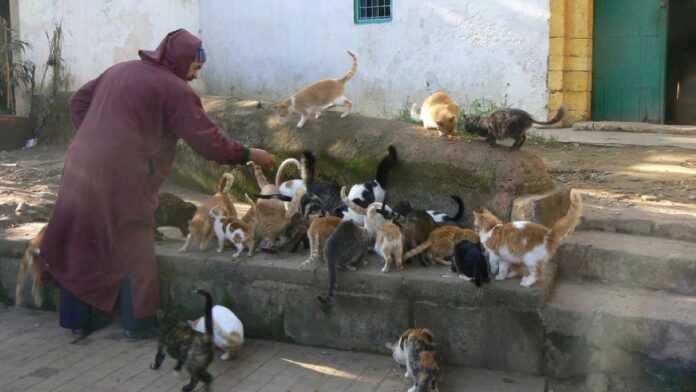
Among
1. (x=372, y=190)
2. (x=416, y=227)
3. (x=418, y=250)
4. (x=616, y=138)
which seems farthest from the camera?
(x=616, y=138)

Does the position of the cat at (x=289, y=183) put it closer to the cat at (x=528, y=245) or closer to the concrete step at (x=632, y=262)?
the cat at (x=528, y=245)

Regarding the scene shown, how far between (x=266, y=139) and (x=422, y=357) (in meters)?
3.30

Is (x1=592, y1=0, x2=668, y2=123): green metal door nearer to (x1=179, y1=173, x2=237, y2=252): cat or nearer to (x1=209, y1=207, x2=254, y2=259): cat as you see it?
(x1=179, y1=173, x2=237, y2=252): cat

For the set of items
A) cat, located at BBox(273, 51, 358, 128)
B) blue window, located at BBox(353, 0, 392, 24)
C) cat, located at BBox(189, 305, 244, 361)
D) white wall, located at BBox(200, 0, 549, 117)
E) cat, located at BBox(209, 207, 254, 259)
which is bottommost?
cat, located at BBox(189, 305, 244, 361)

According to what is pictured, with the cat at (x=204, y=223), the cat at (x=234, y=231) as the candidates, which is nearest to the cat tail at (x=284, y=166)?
the cat at (x=204, y=223)

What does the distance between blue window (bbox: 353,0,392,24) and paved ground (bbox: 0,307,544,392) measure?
7925 millimetres

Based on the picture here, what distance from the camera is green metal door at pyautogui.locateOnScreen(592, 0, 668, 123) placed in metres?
11.7

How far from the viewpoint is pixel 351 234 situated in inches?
210

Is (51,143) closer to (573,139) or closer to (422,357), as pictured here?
(573,139)

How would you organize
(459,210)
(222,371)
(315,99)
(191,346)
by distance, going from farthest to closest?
1. (315,99)
2. (459,210)
3. (222,371)
4. (191,346)

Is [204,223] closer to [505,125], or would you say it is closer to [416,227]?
[416,227]

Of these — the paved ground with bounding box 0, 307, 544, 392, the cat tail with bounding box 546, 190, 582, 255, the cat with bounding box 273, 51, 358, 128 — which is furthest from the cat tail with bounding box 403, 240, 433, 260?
the cat with bounding box 273, 51, 358, 128

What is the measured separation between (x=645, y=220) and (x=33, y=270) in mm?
4558

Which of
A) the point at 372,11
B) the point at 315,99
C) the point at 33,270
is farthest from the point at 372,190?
the point at 372,11
